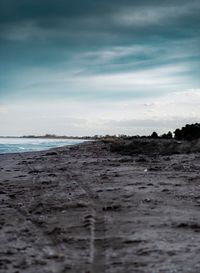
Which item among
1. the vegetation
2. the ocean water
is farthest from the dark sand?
the ocean water

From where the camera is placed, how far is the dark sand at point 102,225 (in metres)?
7.38

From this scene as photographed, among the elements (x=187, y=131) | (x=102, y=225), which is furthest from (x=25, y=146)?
(x=102, y=225)

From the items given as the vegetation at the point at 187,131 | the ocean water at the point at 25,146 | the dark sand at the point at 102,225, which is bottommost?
the dark sand at the point at 102,225

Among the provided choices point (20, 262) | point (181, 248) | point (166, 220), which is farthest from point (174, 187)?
point (20, 262)

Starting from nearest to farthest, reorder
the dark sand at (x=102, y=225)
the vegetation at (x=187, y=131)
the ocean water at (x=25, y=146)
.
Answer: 1. the dark sand at (x=102, y=225)
2. the vegetation at (x=187, y=131)
3. the ocean water at (x=25, y=146)

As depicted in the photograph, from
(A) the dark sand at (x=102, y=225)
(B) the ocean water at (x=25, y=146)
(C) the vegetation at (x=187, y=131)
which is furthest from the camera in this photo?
(B) the ocean water at (x=25, y=146)

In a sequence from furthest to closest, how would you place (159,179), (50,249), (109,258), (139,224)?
(159,179), (139,224), (50,249), (109,258)

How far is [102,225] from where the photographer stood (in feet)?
32.1

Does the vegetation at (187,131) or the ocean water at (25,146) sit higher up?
the vegetation at (187,131)

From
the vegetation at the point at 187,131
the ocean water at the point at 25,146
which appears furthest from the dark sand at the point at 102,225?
the ocean water at the point at 25,146

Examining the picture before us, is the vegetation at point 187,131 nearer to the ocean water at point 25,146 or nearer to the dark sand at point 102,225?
the ocean water at point 25,146

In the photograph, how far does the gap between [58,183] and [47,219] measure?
6274 millimetres

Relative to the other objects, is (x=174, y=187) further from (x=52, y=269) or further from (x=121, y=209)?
(x=52, y=269)

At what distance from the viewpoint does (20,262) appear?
7.46 metres
